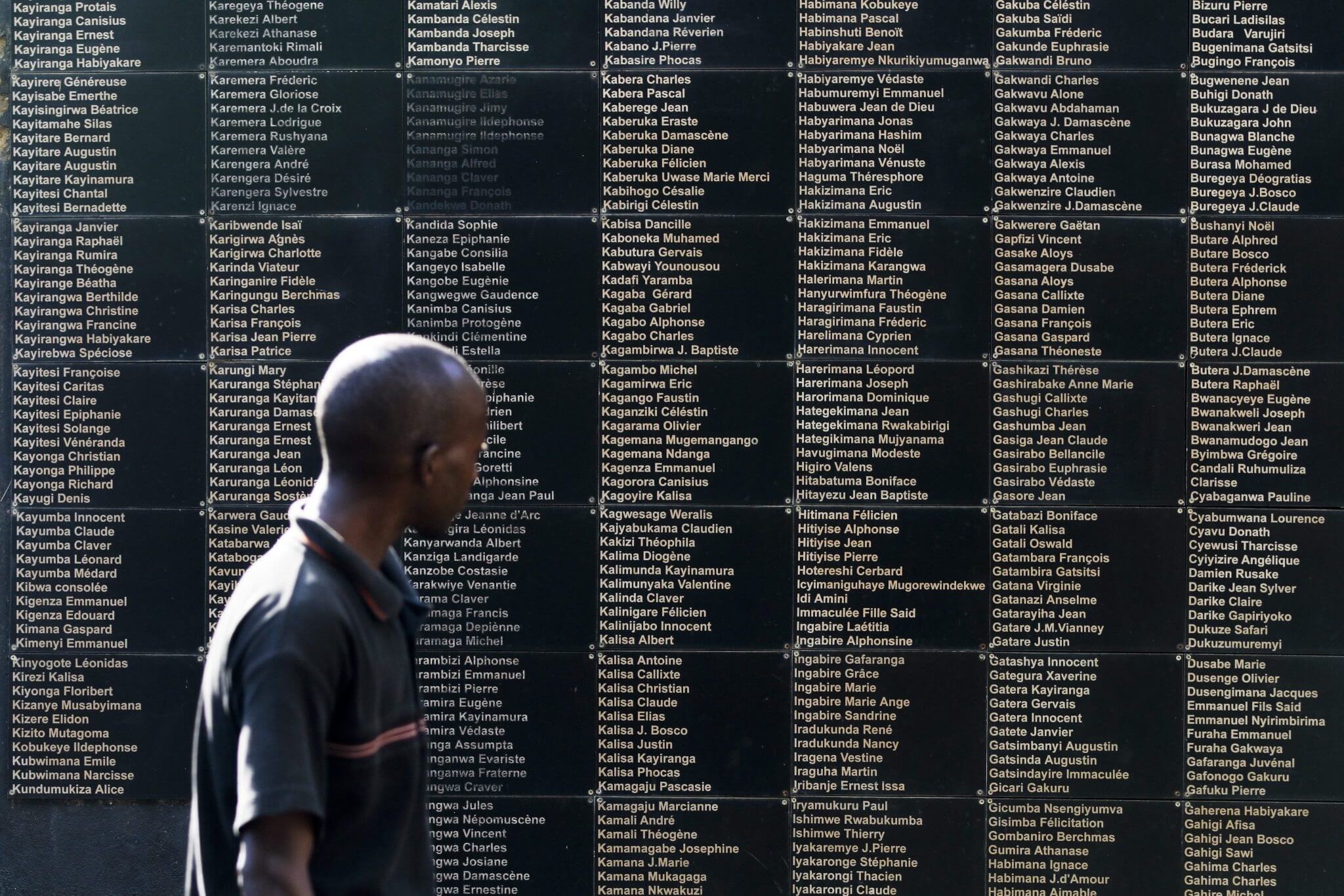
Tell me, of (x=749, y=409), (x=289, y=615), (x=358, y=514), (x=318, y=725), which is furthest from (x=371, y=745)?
(x=749, y=409)

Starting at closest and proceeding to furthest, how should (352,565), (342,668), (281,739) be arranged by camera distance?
(281,739) < (342,668) < (352,565)

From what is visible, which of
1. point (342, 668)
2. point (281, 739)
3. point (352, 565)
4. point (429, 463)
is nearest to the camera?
point (281, 739)

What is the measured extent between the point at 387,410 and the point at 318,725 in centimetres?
64

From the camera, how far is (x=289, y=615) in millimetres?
2457

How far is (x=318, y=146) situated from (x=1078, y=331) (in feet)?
10.4

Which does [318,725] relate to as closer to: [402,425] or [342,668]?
[342,668]

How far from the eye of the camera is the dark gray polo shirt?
2404 mm

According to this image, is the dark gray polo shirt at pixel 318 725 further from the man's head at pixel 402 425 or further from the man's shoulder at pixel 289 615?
the man's head at pixel 402 425

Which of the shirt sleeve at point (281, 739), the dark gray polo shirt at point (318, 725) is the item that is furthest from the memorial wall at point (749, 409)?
the shirt sleeve at point (281, 739)

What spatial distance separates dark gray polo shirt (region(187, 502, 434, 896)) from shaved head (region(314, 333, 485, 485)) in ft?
0.53

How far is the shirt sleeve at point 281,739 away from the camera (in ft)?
7.79

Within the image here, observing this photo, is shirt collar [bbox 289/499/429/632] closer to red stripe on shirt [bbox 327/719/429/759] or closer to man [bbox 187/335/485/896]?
man [bbox 187/335/485/896]

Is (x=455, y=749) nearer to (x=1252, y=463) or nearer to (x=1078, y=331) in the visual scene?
(x=1078, y=331)

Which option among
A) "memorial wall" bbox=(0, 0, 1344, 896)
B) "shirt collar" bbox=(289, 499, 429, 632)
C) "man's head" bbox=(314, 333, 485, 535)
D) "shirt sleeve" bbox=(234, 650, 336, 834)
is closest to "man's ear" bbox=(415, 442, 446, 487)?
"man's head" bbox=(314, 333, 485, 535)
